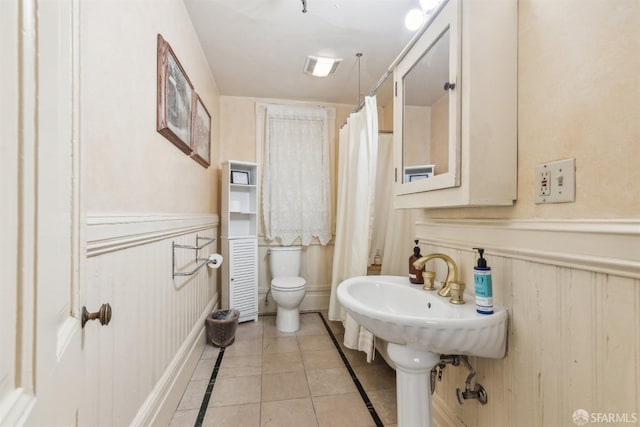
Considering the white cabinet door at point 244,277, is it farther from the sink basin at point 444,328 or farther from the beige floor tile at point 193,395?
the sink basin at point 444,328

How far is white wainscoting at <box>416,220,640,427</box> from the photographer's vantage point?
0.65m

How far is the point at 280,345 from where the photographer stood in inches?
88.4

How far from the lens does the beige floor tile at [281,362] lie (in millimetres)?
1899

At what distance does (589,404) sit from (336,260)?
5.41 feet

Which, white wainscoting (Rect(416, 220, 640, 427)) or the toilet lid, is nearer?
white wainscoting (Rect(416, 220, 640, 427))

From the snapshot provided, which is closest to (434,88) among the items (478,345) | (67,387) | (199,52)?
(478,345)

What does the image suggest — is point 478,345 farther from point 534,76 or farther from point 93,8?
point 93,8

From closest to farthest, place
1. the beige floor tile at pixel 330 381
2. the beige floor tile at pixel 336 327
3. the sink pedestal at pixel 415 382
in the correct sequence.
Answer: the sink pedestal at pixel 415 382, the beige floor tile at pixel 330 381, the beige floor tile at pixel 336 327

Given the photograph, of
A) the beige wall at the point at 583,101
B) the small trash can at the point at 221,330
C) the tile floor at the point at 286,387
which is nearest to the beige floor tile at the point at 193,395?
the tile floor at the point at 286,387

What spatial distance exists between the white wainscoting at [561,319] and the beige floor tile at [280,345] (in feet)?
4.43

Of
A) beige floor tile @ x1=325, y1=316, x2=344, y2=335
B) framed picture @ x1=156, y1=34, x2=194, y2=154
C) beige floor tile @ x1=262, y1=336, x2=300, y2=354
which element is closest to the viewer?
framed picture @ x1=156, y1=34, x2=194, y2=154

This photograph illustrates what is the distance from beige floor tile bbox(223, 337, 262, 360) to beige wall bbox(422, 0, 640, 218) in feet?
6.47

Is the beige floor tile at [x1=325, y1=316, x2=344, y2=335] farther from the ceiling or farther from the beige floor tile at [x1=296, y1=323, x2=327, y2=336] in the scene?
the ceiling

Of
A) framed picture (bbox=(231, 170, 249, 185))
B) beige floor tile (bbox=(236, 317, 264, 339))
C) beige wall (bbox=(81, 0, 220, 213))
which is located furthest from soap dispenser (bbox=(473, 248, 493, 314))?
framed picture (bbox=(231, 170, 249, 185))
